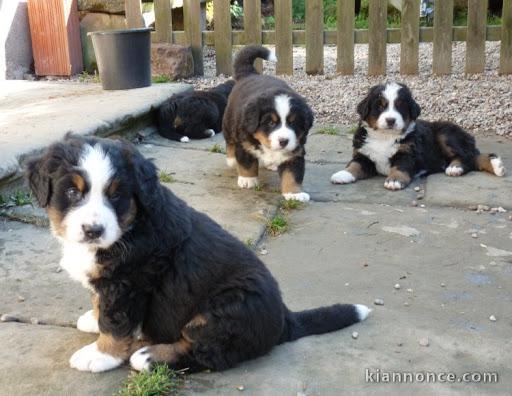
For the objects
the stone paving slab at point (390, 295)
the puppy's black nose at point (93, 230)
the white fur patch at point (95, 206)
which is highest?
the white fur patch at point (95, 206)

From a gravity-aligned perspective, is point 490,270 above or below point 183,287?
below

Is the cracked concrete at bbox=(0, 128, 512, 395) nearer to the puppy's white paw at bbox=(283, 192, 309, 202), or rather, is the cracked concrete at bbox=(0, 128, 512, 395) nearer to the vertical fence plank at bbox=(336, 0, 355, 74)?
the puppy's white paw at bbox=(283, 192, 309, 202)

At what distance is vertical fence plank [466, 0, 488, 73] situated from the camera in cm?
873

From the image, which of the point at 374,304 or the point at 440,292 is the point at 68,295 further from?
the point at 440,292

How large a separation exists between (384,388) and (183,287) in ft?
2.85

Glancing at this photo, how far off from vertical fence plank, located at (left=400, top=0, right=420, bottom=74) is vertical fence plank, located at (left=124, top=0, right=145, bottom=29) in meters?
3.39

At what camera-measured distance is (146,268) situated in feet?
8.77

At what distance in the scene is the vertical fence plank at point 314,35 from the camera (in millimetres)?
8906

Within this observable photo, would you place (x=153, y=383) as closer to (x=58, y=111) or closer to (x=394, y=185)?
(x=394, y=185)

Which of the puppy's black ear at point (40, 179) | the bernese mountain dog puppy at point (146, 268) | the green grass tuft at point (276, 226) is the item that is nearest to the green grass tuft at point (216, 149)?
the green grass tuft at point (276, 226)

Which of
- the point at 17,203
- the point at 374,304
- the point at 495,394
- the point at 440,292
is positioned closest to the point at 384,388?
the point at 495,394

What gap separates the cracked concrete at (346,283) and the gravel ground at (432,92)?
197 cm

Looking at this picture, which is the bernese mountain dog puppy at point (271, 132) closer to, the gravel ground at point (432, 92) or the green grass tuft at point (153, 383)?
the gravel ground at point (432, 92)

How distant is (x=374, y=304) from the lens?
3439 mm
